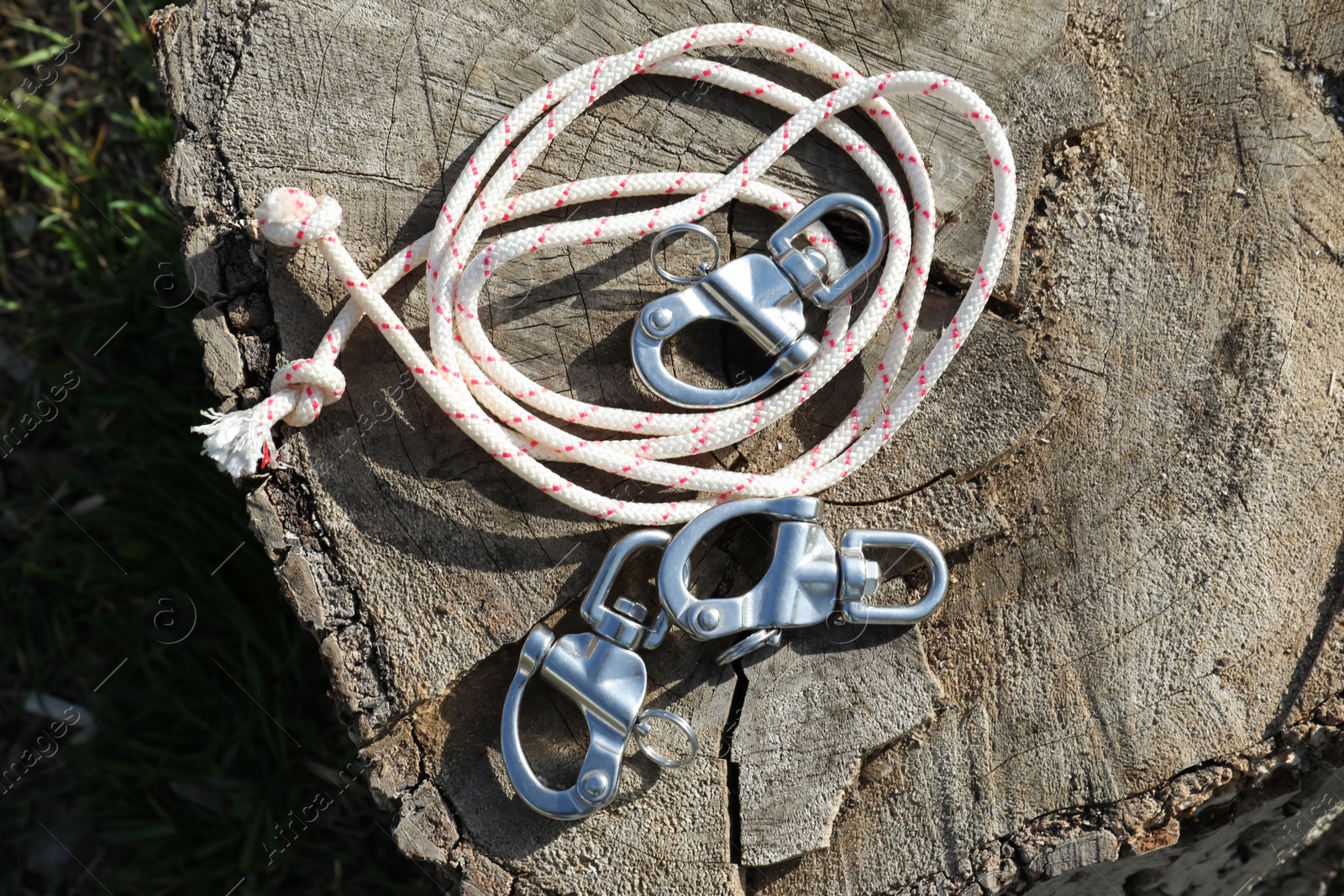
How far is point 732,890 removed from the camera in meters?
1.42

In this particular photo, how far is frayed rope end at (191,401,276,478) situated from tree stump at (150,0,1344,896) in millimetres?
65

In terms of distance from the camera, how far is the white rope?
1.41 metres

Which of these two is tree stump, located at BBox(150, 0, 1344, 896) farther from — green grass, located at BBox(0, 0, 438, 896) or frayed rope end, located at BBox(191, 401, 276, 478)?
green grass, located at BBox(0, 0, 438, 896)

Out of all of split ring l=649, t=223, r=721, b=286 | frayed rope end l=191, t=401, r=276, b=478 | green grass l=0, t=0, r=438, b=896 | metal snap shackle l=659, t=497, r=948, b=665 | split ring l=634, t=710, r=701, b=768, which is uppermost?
split ring l=649, t=223, r=721, b=286

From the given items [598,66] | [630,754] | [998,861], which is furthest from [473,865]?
[598,66]

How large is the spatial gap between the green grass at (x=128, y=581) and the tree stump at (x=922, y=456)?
91cm

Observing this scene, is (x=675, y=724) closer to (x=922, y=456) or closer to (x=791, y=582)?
(x=791, y=582)

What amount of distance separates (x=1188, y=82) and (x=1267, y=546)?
0.77 meters

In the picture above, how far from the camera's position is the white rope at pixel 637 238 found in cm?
141

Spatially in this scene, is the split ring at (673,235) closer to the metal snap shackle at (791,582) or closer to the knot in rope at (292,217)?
the metal snap shackle at (791,582)

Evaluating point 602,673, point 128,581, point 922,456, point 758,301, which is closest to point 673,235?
point 758,301

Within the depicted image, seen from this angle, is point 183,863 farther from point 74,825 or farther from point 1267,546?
point 1267,546

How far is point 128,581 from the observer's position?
2.26 meters

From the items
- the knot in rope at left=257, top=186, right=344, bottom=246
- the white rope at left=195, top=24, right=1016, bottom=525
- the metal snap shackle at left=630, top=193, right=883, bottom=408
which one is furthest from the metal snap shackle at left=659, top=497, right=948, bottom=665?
the knot in rope at left=257, top=186, right=344, bottom=246
